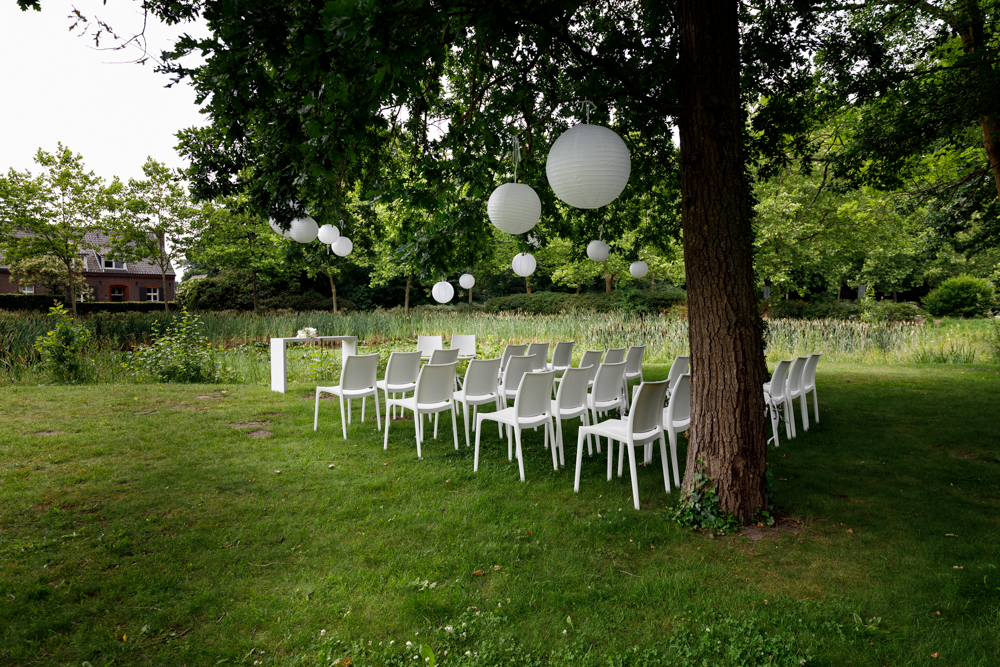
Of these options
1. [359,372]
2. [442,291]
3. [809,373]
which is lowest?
[809,373]

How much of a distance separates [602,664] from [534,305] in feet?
65.9

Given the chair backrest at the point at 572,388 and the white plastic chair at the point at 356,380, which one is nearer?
the chair backrest at the point at 572,388

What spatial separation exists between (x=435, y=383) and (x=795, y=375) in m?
3.87

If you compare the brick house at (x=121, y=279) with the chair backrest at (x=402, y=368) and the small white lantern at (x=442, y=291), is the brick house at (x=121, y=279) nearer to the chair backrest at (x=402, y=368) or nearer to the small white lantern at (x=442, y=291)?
the small white lantern at (x=442, y=291)

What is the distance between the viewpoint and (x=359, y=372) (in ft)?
18.7

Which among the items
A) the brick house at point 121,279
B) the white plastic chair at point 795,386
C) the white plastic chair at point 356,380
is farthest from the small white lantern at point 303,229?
the brick house at point 121,279

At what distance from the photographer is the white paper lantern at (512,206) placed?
14.3 ft

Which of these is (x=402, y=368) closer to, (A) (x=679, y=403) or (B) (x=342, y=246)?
(B) (x=342, y=246)

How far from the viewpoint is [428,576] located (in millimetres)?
2744

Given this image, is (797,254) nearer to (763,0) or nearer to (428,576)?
(763,0)

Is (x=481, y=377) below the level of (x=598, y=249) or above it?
below

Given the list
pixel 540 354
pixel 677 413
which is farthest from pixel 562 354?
pixel 677 413

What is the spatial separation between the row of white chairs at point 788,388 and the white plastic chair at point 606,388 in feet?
4.62

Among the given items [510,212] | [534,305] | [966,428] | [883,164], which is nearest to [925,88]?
[883,164]
